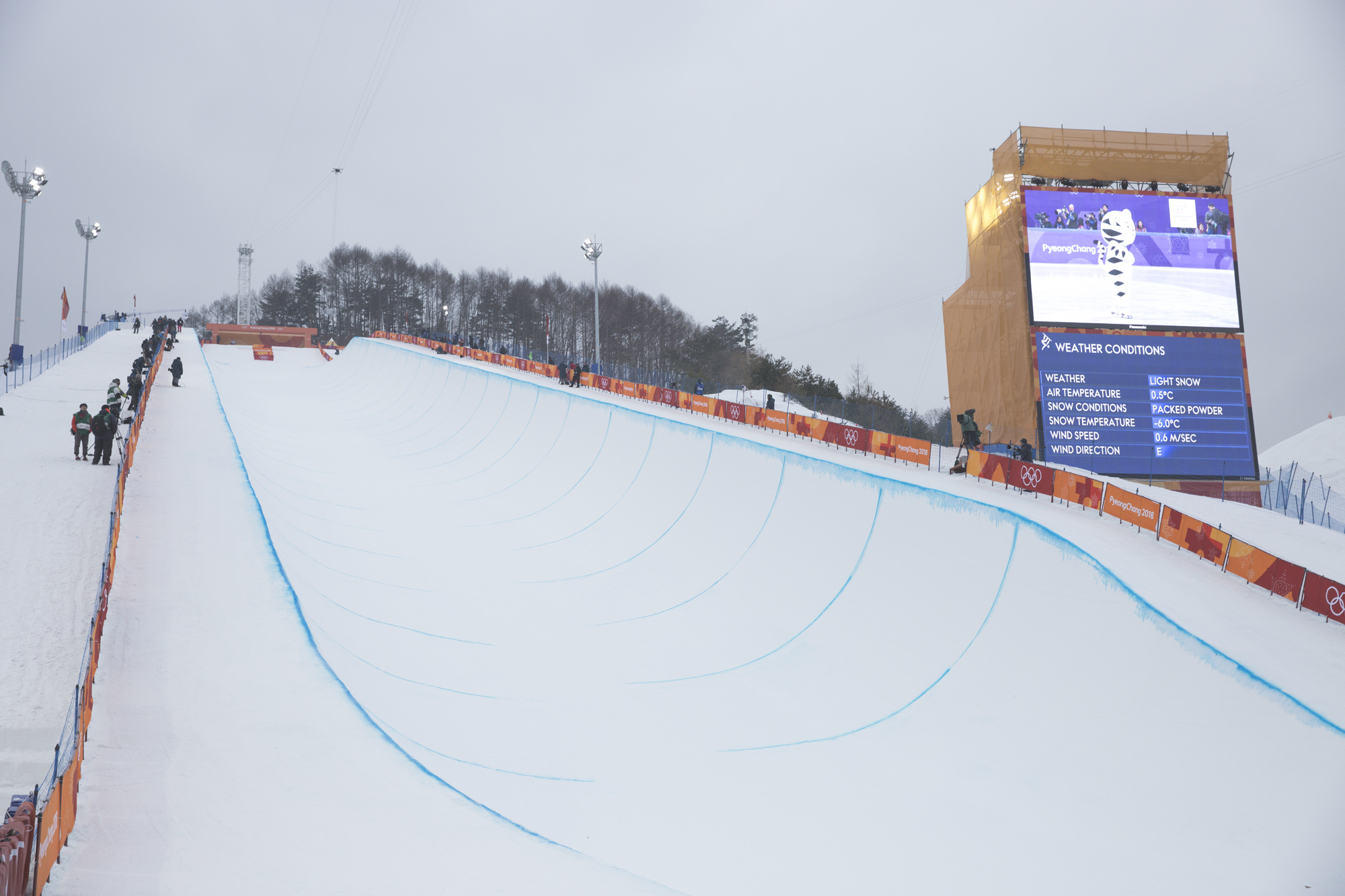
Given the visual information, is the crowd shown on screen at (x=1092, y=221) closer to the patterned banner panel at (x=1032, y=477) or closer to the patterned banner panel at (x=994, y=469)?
the patterned banner panel at (x=994, y=469)

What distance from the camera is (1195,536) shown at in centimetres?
845

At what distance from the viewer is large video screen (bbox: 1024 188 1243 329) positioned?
877 inches

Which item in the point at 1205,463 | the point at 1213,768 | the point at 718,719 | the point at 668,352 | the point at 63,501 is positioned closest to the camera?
the point at 1213,768

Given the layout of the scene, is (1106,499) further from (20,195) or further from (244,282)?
(244,282)

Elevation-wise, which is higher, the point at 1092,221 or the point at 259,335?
the point at 259,335

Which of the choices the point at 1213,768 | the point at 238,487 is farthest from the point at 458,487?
the point at 1213,768

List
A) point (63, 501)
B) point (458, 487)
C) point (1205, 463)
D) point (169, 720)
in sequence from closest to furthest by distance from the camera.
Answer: point (169, 720) → point (63, 501) → point (458, 487) → point (1205, 463)

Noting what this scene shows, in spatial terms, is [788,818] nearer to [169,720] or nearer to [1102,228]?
[169,720]

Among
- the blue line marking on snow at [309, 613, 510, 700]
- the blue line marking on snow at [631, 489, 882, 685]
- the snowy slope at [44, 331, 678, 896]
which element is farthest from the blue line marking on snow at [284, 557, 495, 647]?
the blue line marking on snow at [631, 489, 882, 685]

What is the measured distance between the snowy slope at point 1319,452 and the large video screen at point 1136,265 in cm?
3047

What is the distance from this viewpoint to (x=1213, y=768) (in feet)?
18.1

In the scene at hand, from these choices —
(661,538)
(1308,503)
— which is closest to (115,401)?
(661,538)

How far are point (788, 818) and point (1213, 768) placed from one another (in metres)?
3.17

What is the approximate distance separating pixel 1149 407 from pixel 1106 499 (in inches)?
560
